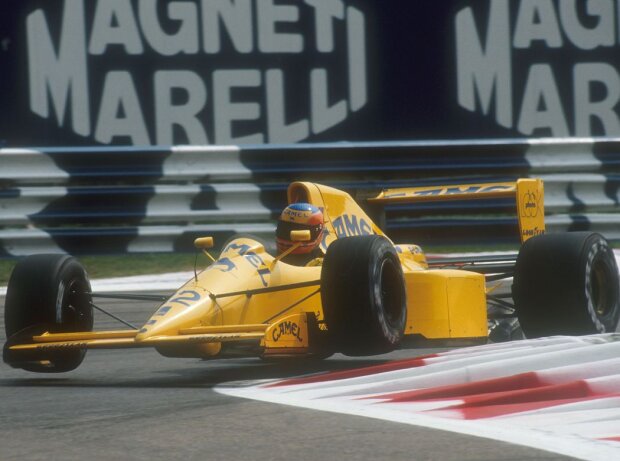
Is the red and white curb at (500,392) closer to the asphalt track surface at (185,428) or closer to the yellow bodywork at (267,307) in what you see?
the asphalt track surface at (185,428)

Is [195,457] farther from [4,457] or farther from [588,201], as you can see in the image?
[588,201]

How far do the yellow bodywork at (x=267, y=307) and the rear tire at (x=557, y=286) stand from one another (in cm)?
24

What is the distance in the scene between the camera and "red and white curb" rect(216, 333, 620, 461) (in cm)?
482

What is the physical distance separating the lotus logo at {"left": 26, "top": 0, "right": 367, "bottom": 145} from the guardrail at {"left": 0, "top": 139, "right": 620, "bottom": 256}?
284 mm

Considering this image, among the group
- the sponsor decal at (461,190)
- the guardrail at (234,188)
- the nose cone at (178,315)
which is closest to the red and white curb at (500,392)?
the nose cone at (178,315)

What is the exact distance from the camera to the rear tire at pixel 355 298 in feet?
22.8

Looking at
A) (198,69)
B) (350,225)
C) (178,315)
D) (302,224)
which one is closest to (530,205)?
(350,225)

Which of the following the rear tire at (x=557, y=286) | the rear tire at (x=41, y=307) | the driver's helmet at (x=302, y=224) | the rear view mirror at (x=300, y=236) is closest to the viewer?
the rear tire at (x=41, y=307)

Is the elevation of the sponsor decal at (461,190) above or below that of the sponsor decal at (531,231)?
above

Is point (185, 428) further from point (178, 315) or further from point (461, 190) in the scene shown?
point (461, 190)

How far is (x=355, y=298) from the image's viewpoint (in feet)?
22.8

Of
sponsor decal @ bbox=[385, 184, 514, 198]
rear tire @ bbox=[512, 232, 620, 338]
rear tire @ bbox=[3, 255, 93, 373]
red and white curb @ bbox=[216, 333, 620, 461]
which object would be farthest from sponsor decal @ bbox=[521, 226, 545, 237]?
rear tire @ bbox=[3, 255, 93, 373]

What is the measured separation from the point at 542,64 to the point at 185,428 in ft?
35.0

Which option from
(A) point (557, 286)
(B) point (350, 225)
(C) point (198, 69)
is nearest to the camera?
(A) point (557, 286)
